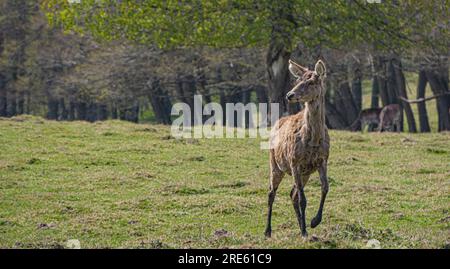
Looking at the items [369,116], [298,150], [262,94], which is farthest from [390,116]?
[298,150]

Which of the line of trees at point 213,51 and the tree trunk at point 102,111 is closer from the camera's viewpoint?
the line of trees at point 213,51

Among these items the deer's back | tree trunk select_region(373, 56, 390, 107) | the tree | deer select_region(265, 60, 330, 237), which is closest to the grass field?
deer select_region(265, 60, 330, 237)

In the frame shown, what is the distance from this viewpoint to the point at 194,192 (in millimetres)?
18219

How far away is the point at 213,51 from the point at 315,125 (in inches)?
1093

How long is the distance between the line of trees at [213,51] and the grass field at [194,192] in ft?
11.4

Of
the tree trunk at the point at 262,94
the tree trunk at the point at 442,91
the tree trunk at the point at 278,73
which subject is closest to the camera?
the tree trunk at the point at 278,73

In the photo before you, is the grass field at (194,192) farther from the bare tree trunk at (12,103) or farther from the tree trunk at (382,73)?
the bare tree trunk at (12,103)

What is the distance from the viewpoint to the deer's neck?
1242 centimetres

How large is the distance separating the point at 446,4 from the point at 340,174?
9.81 metres

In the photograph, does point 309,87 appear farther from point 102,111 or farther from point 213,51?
point 102,111

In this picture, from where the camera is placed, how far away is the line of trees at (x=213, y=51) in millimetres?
27172

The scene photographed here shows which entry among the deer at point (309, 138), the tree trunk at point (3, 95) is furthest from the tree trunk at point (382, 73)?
the deer at point (309, 138)

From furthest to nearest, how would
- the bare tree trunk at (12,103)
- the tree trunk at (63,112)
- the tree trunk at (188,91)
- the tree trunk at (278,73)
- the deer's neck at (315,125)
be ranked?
1. the tree trunk at (63,112)
2. the bare tree trunk at (12,103)
3. the tree trunk at (188,91)
4. the tree trunk at (278,73)
5. the deer's neck at (315,125)

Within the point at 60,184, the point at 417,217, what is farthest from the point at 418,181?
the point at 60,184
